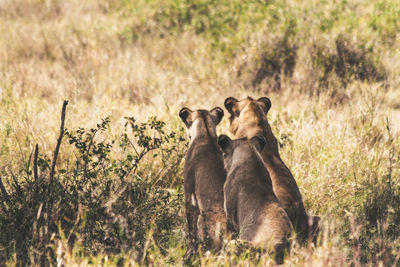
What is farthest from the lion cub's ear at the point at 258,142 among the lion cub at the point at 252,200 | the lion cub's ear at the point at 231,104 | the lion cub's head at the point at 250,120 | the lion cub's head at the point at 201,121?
the lion cub's ear at the point at 231,104

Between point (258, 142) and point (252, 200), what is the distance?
0.69 meters

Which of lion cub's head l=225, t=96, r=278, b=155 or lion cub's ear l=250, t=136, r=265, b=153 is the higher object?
lion cub's head l=225, t=96, r=278, b=155

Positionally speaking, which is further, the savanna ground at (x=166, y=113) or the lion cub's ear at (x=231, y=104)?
the lion cub's ear at (x=231, y=104)

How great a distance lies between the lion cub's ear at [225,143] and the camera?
4.05m

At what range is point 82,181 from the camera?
404 centimetres

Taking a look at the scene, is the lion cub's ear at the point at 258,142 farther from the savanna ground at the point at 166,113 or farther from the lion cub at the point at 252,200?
the savanna ground at the point at 166,113

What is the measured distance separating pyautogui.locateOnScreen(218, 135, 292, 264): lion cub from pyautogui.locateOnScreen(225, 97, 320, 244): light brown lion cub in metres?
0.24

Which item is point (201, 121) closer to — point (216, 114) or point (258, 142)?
point (216, 114)

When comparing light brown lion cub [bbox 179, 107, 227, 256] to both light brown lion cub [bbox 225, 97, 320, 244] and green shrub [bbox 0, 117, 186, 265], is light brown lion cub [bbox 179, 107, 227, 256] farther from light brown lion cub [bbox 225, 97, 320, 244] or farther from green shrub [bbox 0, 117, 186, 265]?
light brown lion cub [bbox 225, 97, 320, 244]

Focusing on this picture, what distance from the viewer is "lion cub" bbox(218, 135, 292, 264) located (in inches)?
128

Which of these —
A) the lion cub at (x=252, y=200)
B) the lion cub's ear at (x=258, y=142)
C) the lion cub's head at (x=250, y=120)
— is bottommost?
the lion cub at (x=252, y=200)

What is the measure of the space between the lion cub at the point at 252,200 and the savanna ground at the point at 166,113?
0.61 feet

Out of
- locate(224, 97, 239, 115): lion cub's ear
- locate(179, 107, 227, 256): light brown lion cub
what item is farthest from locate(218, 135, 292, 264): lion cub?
locate(224, 97, 239, 115): lion cub's ear

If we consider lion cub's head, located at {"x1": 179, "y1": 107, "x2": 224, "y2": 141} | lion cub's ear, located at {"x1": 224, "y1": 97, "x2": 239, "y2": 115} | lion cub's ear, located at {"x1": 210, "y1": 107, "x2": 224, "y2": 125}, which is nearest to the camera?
lion cub's head, located at {"x1": 179, "y1": 107, "x2": 224, "y2": 141}
